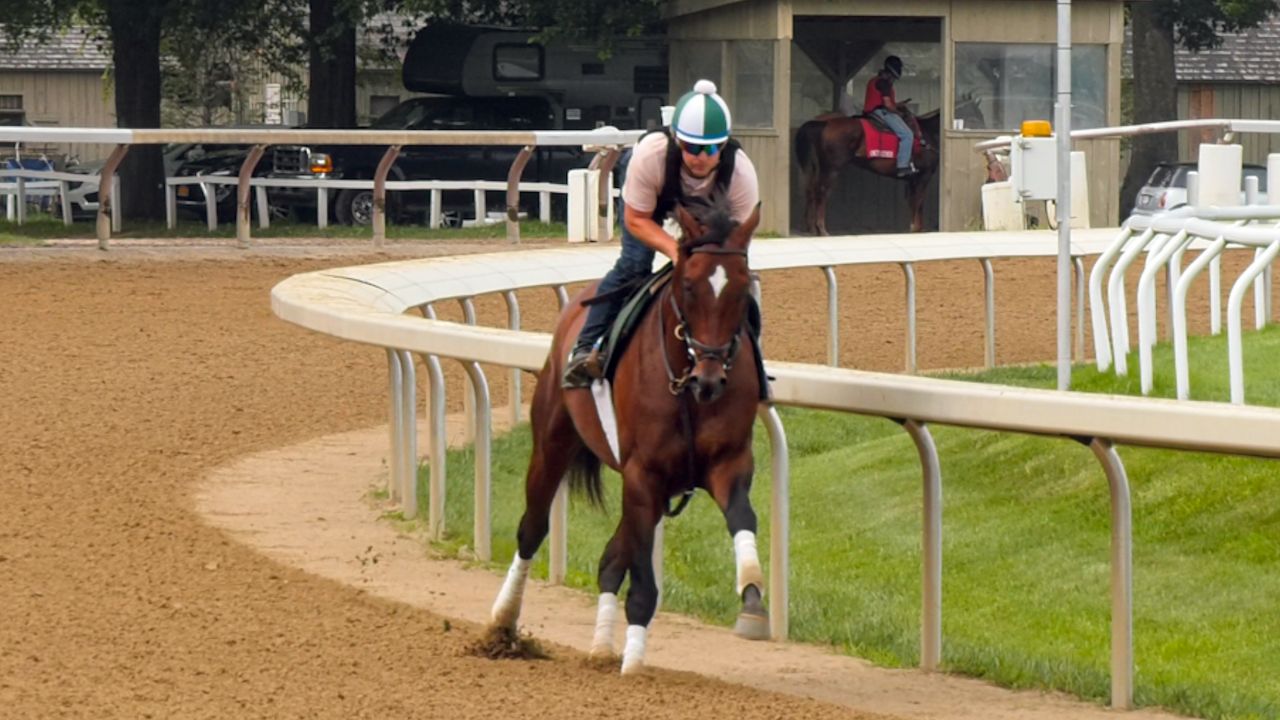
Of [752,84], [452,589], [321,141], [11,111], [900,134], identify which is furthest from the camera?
[11,111]

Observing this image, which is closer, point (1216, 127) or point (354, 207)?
point (1216, 127)

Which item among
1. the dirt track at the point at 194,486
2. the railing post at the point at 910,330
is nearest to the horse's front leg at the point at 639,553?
the dirt track at the point at 194,486

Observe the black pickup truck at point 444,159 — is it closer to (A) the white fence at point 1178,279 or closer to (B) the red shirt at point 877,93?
(B) the red shirt at point 877,93

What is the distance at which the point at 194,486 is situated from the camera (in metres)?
10.5

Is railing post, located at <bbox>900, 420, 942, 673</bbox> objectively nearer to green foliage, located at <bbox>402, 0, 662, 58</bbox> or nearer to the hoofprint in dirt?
the hoofprint in dirt

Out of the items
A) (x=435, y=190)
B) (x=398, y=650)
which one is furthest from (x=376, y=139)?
(x=398, y=650)

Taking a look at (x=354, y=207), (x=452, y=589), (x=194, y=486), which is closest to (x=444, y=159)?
(x=354, y=207)

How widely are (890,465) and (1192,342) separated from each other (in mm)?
2881

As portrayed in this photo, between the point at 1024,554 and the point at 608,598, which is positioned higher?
the point at 608,598

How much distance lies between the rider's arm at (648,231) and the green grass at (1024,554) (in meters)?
1.42

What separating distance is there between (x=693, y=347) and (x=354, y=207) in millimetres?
22035

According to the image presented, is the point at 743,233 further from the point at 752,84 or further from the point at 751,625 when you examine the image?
the point at 752,84

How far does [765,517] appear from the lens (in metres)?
10.2

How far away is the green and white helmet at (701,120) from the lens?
652cm
